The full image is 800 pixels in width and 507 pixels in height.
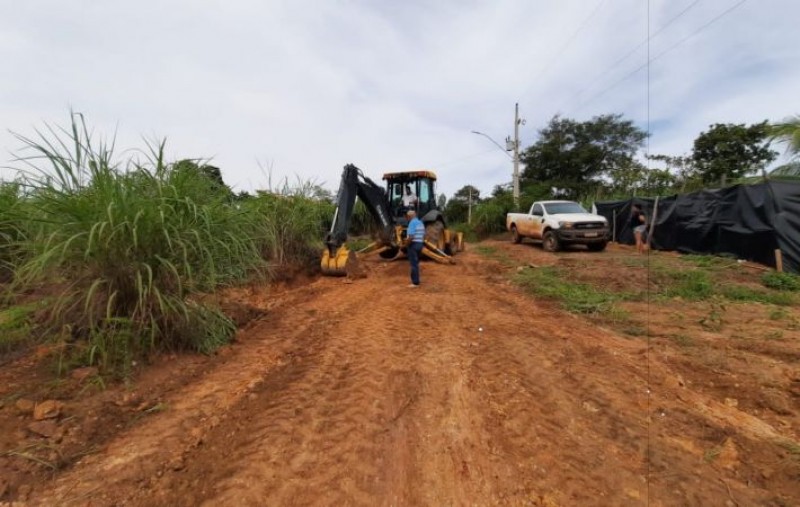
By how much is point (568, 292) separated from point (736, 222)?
5729 mm

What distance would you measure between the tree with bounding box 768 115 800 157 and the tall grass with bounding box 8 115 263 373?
13.3 meters

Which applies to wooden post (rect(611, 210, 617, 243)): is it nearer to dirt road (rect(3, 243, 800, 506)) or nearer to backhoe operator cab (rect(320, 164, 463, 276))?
backhoe operator cab (rect(320, 164, 463, 276))

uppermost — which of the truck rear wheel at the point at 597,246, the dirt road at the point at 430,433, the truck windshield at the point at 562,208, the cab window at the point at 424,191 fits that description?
the cab window at the point at 424,191

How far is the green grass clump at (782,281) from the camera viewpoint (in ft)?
22.7

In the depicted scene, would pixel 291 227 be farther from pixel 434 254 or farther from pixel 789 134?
pixel 789 134

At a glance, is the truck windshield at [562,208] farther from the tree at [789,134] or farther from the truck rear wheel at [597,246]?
the tree at [789,134]

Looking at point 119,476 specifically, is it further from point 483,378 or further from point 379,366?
point 483,378

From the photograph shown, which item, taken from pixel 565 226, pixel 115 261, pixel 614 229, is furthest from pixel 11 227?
pixel 614 229

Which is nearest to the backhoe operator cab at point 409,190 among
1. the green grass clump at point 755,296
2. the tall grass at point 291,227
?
the tall grass at point 291,227

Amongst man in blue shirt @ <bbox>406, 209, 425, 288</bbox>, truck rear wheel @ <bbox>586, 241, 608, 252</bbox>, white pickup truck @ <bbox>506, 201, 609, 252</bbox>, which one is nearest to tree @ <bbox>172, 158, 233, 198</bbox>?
man in blue shirt @ <bbox>406, 209, 425, 288</bbox>

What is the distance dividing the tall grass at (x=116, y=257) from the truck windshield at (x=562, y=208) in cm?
1262

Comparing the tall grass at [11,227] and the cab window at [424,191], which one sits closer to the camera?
the tall grass at [11,227]

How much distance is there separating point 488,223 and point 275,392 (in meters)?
21.5

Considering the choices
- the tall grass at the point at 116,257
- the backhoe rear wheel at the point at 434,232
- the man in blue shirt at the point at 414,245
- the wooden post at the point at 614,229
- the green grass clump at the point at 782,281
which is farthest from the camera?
the wooden post at the point at 614,229
